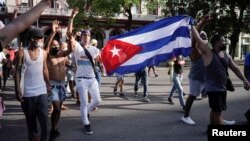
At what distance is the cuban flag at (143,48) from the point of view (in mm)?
7605

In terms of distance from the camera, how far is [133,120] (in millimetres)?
→ 8344

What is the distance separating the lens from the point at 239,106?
987cm

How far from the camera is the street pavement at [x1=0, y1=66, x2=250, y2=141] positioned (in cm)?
693

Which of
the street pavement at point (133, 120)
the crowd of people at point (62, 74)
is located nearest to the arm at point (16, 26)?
the crowd of people at point (62, 74)

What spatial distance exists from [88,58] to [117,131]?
146 cm

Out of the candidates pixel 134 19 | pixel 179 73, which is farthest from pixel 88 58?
pixel 134 19

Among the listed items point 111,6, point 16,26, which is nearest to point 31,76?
point 16,26

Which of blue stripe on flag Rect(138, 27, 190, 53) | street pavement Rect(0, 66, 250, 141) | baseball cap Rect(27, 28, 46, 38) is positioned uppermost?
baseball cap Rect(27, 28, 46, 38)

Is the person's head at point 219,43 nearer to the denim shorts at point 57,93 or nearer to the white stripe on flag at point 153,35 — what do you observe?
the white stripe on flag at point 153,35

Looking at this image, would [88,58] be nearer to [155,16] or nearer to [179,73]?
[179,73]

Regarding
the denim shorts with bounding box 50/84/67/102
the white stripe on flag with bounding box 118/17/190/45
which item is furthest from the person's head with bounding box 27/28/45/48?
the white stripe on flag with bounding box 118/17/190/45

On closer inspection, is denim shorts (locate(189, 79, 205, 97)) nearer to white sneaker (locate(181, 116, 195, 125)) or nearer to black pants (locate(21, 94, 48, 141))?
white sneaker (locate(181, 116, 195, 125))

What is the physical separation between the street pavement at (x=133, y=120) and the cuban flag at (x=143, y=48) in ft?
3.84

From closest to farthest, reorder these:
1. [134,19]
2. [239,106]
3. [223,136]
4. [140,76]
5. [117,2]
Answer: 1. [223,136]
2. [239,106]
3. [140,76]
4. [117,2]
5. [134,19]
